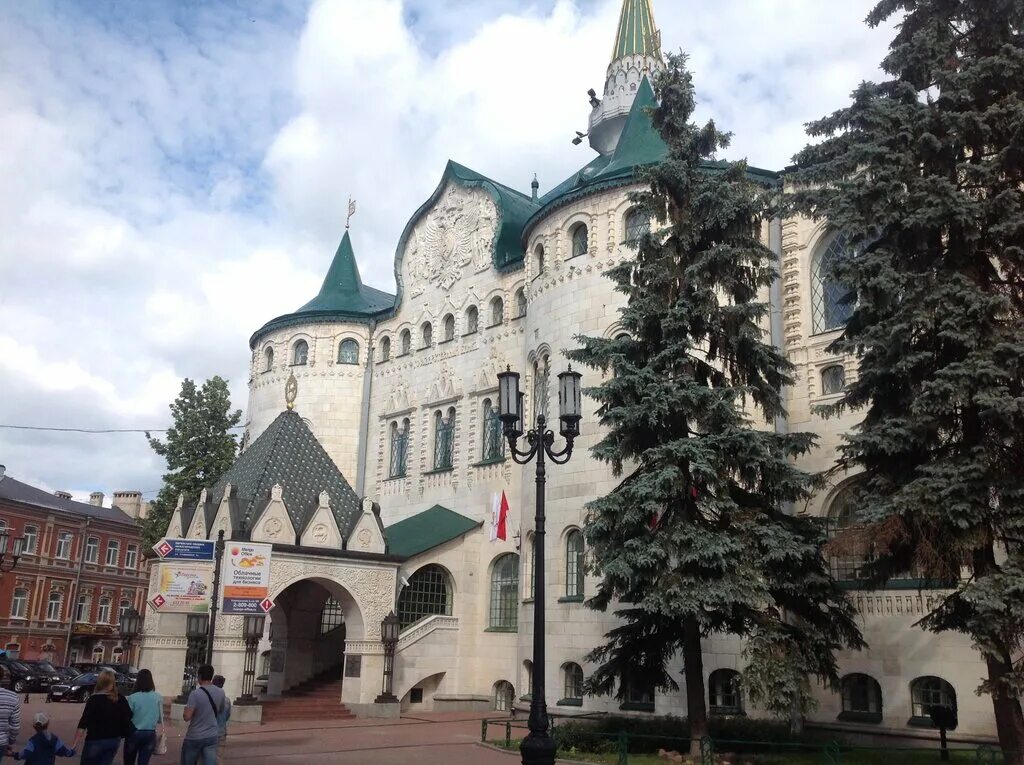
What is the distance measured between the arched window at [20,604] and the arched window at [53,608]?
156cm

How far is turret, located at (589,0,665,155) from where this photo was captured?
40.1m

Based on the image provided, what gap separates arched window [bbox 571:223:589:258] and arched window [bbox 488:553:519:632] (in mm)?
9719

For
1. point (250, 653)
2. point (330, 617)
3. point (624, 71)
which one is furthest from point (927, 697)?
point (624, 71)

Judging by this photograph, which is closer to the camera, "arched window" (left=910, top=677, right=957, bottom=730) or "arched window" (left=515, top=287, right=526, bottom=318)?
"arched window" (left=910, top=677, right=957, bottom=730)

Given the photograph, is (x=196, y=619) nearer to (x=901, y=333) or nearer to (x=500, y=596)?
(x=500, y=596)

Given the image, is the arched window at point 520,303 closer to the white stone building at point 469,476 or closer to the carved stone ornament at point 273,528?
the white stone building at point 469,476

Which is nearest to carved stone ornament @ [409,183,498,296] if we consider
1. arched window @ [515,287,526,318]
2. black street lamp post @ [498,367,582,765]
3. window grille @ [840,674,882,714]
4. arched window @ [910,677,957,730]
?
arched window @ [515,287,526,318]

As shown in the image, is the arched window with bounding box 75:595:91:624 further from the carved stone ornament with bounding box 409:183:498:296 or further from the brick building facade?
the carved stone ornament with bounding box 409:183:498:296

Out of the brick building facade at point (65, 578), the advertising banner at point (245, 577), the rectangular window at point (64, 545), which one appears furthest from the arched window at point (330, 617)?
the rectangular window at point (64, 545)

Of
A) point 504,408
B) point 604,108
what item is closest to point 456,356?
point 604,108

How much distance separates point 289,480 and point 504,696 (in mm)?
9406

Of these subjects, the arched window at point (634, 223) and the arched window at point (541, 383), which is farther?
the arched window at point (541, 383)

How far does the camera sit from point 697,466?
16109 mm

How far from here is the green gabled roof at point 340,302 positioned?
39.7 meters
